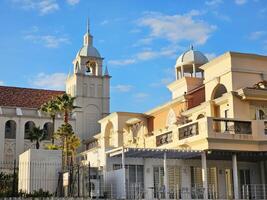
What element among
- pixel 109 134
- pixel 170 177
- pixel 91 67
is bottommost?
pixel 170 177

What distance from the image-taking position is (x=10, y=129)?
74125 mm

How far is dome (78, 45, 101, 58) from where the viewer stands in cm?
7579

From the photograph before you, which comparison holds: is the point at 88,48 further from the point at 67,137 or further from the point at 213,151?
the point at 213,151

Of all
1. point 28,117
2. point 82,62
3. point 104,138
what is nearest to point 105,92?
point 82,62

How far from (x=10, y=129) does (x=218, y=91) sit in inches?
1788

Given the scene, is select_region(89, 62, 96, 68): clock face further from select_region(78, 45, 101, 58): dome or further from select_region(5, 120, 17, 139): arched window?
select_region(5, 120, 17, 139): arched window

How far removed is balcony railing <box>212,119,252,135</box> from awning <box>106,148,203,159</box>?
1985 mm

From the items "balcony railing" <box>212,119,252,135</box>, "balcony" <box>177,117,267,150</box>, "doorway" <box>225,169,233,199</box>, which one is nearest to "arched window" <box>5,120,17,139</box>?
"doorway" <box>225,169,233,199</box>

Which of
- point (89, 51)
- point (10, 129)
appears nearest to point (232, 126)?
point (89, 51)

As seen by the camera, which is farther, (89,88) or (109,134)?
(89,88)

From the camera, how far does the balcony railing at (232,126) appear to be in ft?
98.8

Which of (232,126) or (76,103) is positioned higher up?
(76,103)

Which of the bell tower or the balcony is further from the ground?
the bell tower

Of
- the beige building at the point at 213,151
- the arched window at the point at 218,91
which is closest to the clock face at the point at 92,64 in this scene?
the beige building at the point at 213,151
